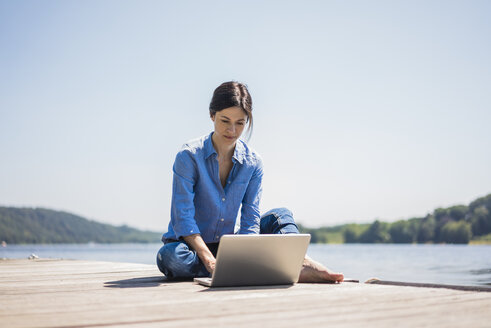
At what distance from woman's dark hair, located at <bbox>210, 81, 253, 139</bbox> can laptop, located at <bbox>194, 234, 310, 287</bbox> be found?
920 mm

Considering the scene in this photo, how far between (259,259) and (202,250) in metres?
0.48

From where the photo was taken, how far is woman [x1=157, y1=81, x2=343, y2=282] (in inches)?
121

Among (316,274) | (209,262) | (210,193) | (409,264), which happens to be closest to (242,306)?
(209,262)

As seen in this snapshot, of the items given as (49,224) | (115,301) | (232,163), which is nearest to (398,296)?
(115,301)

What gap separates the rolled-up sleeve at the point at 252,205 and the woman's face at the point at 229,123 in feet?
1.39

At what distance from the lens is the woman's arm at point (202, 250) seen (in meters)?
2.89

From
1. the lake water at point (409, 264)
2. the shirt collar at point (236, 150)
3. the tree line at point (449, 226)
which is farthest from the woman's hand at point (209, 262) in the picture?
the tree line at point (449, 226)

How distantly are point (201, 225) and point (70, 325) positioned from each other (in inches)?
69.9

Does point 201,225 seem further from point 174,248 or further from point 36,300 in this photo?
point 36,300

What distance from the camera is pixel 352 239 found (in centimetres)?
7869

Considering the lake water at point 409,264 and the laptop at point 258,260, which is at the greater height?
the laptop at point 258,260

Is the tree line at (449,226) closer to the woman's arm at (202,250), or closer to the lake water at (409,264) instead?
the lake water at (409,264)

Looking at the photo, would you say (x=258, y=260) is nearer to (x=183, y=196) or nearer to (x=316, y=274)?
(x=316, y=274)

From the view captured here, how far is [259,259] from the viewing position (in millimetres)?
2639
